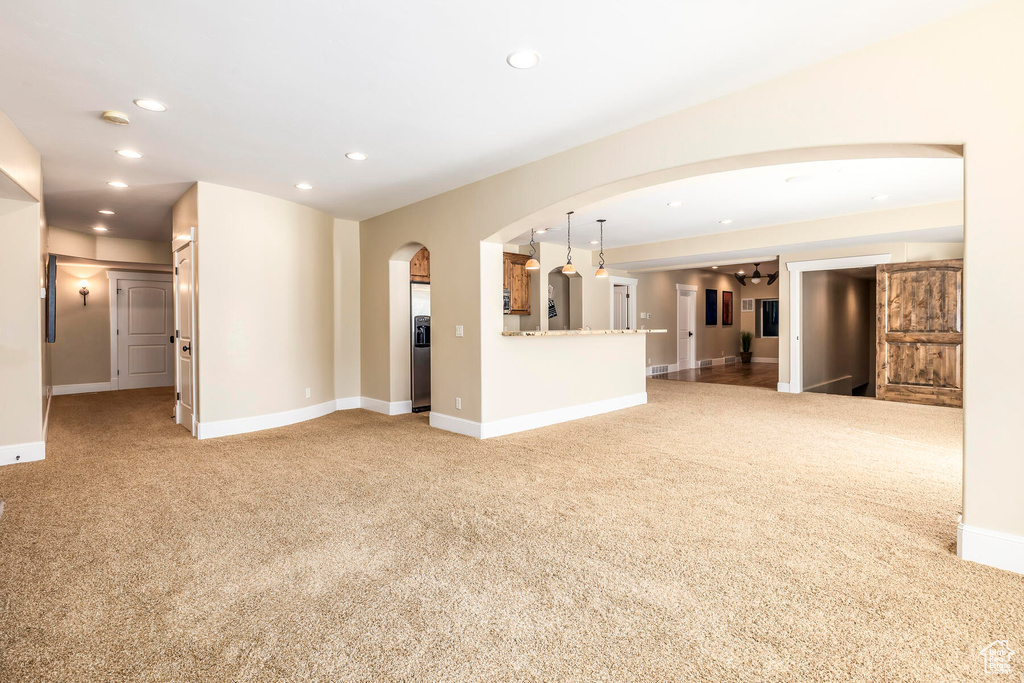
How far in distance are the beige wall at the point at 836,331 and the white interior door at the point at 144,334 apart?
1092 cm

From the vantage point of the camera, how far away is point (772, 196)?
5602mm

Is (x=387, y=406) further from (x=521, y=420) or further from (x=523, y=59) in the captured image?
(x=523, y=59)

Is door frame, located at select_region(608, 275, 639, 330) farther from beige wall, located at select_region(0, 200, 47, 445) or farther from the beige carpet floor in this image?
beige wall, located at select_region(0, 200, 47, 445)

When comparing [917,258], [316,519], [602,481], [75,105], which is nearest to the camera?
[316,519]

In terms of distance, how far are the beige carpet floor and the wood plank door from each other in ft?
10.9

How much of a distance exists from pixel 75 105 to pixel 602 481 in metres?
4.30

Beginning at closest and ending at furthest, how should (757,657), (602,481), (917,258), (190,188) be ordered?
(757,657)
(602,481)
(190,188)
(917,258)

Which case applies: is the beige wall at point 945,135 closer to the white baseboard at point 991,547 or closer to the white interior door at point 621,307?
the white baseboard at point 991,547

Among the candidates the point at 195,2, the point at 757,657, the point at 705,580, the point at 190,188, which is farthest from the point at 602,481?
the point at 190,188

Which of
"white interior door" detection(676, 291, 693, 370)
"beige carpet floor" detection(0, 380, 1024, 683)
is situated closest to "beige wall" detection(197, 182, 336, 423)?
"beige carpet floor" detection(0, 380, 1024, 683)

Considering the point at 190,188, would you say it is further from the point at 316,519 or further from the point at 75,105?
the point at 316,519

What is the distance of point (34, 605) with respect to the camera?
209cm

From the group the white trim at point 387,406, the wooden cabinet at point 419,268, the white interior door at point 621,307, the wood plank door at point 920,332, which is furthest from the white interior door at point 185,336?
the wood plank door at point 920,332

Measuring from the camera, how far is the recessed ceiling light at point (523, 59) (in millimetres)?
2666
